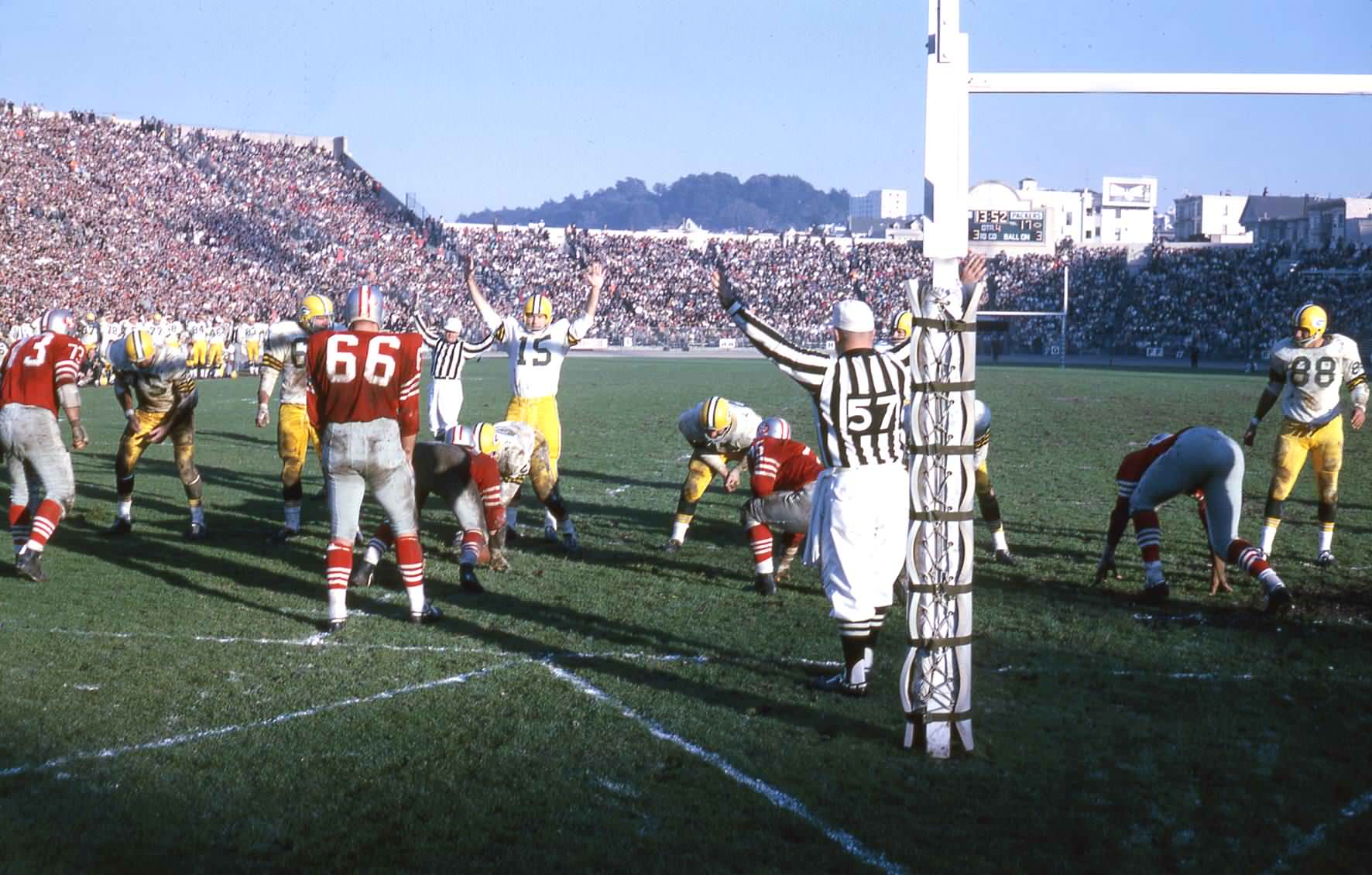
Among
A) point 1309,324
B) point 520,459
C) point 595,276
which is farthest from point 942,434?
point 1309,324

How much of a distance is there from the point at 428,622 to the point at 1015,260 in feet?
182

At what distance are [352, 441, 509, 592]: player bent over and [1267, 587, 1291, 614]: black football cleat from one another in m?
5.32

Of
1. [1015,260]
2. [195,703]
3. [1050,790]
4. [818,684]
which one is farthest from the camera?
[1015,260]

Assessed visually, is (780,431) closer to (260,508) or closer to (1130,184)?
(260,508)

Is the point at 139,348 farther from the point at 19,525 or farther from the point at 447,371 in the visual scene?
the point at 447,371

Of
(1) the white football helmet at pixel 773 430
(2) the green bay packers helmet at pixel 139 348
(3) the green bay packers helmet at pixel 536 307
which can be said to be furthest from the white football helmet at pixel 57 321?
(1) the white football helmet at pixel 773 430

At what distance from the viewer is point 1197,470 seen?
862cm

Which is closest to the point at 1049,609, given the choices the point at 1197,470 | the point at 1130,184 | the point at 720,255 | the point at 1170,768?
the point at 1197,470

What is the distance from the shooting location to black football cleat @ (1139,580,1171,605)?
883cm

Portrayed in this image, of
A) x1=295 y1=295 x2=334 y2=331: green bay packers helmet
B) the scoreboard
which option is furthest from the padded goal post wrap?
the scoreboard

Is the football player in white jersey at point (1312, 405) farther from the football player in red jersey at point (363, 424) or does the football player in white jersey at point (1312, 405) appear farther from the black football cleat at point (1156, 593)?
the football player in red jersey at point (363, 424)

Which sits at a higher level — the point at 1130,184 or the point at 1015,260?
the point at 1130,184

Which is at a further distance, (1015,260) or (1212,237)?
(1212,237)

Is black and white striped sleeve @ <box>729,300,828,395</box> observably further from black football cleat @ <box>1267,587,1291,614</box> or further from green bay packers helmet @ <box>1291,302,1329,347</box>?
green bay packers helmet @ <box>1291,302,1329,347</box>
